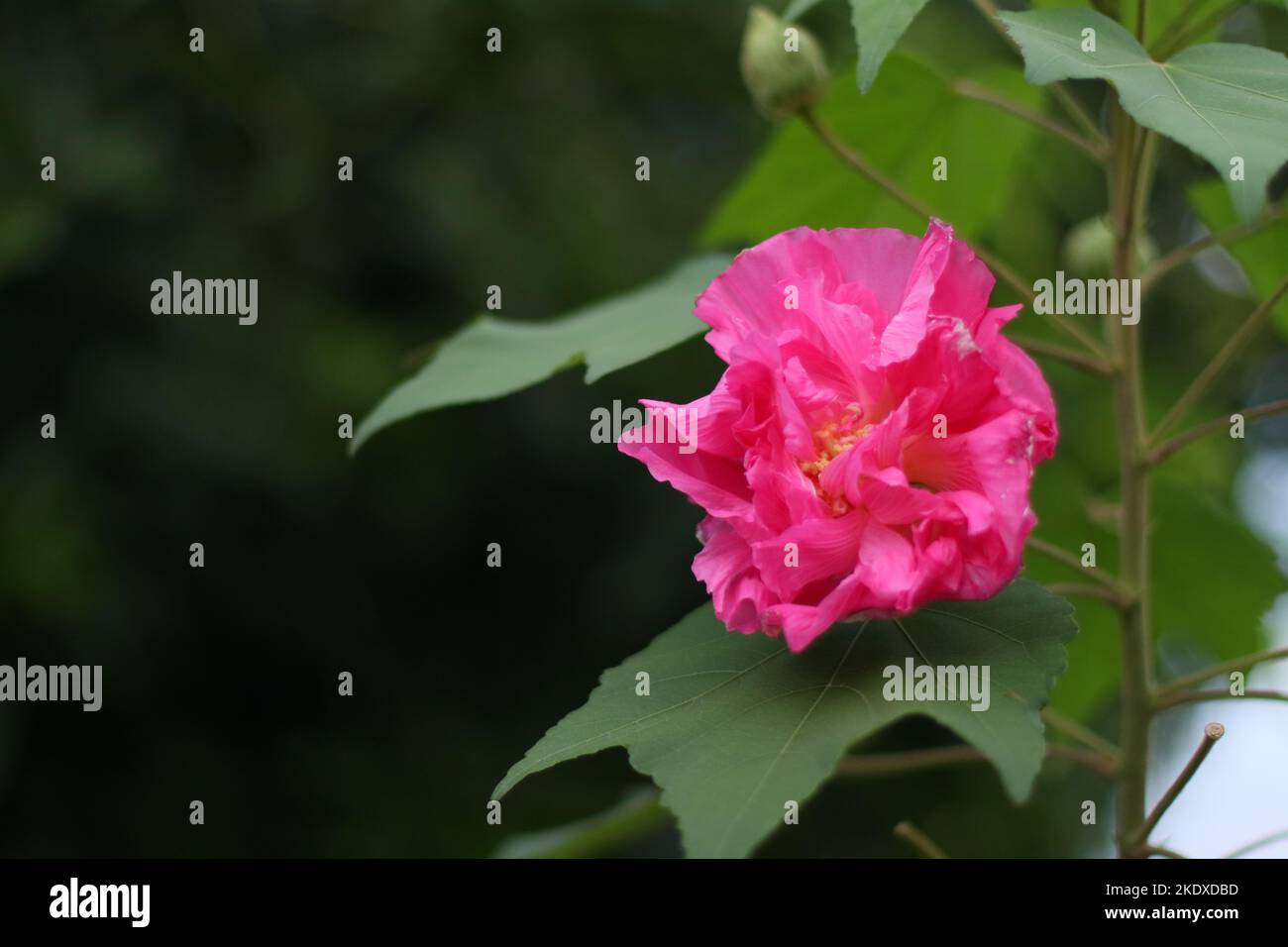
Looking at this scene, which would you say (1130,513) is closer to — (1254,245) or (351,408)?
(1254,245)

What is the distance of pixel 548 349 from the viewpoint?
Answer: 1177mm

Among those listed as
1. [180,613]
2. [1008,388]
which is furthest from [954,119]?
[180,613]

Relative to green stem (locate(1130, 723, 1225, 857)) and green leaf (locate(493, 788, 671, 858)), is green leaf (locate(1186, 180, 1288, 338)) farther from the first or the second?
green leaf (locate(493, 788, 671, 858))

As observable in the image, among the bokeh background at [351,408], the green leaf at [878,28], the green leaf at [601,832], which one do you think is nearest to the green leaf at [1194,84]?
the green leaf at [878,28]

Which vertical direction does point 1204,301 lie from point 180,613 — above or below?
above

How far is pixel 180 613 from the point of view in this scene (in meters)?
2.34

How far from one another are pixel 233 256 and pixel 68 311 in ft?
0.92

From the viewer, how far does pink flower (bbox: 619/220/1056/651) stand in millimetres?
768

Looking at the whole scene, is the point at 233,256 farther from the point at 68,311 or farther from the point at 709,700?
the point at 709,700

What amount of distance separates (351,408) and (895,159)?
1.13 m

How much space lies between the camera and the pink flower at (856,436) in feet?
2.52

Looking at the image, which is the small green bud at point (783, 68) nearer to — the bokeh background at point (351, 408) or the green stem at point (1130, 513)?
the green stem at point (1130, 513)

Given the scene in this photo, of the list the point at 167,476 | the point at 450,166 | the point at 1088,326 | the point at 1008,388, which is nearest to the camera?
the point at 1008,388

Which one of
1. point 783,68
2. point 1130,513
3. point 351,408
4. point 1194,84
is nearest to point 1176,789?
point 1130,513
